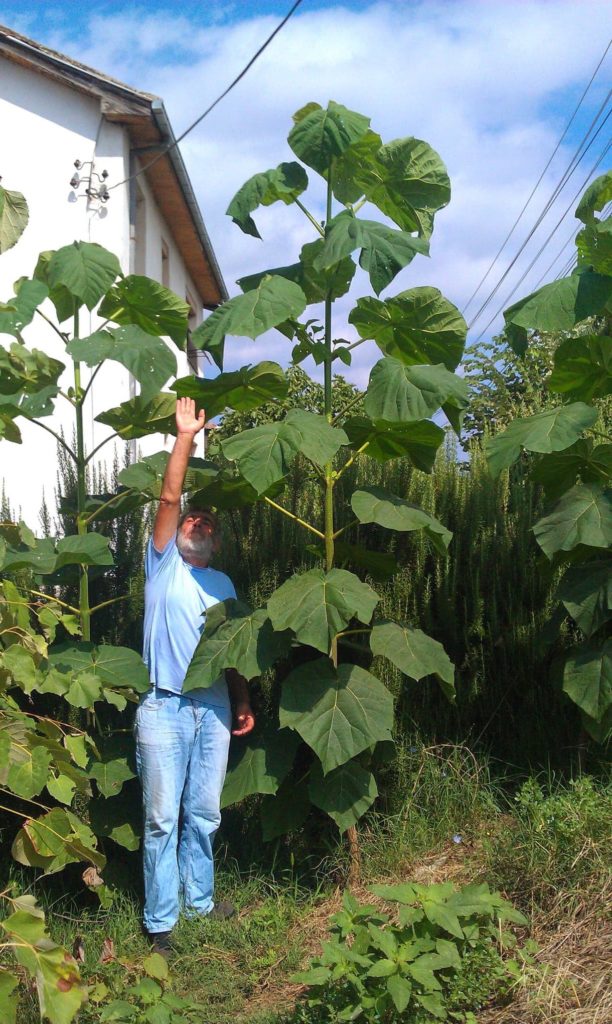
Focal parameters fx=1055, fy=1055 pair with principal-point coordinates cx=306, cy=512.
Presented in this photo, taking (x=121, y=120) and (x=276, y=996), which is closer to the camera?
(x=276, y=996)

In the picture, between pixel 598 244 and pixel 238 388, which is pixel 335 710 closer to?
pixel 238 388

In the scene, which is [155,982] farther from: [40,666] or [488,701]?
[488,701]

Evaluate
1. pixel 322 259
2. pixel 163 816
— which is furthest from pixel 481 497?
pixel 163 816

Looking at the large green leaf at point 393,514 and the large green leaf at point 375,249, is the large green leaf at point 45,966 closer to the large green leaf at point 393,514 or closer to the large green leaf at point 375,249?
Result: the large green leaf at point 393,514

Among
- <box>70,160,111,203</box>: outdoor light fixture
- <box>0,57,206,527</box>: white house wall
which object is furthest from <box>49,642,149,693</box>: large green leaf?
<box>70,160,111,203</box>: outdoor light fixture

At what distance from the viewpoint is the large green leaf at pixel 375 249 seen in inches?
139

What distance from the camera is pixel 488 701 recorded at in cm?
467

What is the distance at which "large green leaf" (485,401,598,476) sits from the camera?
11.9ft

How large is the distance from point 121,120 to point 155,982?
8671 millimetres

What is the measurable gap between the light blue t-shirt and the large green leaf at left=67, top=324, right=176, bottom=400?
67 cm

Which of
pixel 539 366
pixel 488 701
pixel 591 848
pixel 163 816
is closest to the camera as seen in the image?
pixel 591 848

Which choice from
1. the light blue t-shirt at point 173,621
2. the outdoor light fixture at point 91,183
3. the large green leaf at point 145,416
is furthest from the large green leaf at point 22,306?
the outdoor light fixture at point 91,183

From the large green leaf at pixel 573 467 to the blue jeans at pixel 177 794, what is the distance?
1528mm

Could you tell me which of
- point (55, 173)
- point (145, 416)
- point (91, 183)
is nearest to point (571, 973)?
point (145, 416)
